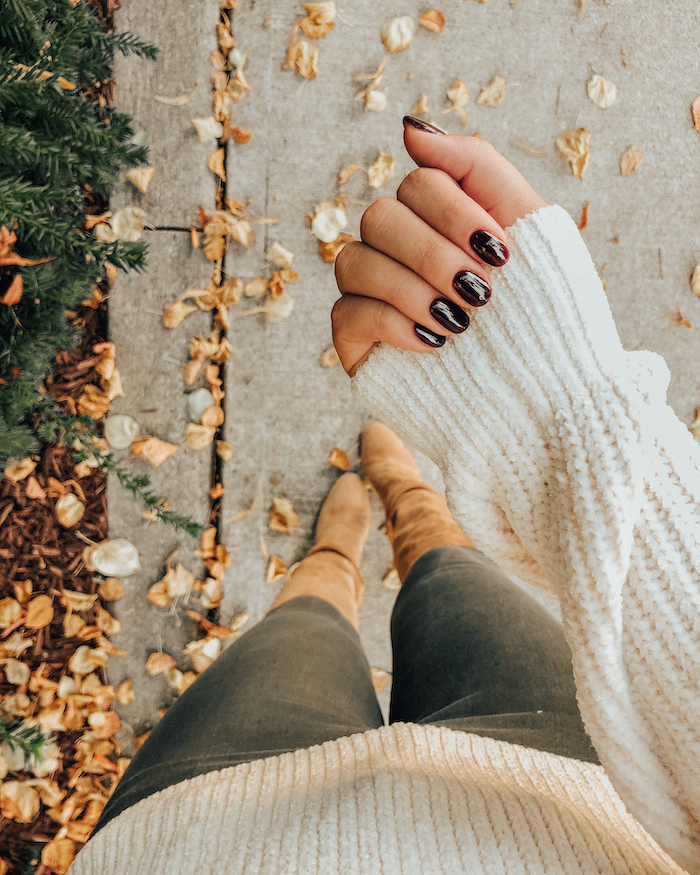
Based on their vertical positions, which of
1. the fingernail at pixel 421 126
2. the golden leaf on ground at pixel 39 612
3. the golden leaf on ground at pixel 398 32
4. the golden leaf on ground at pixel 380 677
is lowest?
the golden leaf on ground at pixel 39 612

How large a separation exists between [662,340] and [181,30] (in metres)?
1.59

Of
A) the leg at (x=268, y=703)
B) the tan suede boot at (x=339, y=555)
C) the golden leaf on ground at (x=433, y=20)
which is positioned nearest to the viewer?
the leg at (x=268, y=703)

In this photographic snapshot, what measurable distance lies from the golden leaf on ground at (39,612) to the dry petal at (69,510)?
0.21 m

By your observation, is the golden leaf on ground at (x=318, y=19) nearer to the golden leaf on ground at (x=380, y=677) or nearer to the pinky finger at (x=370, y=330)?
the pinky finger at (x=370, y=330)

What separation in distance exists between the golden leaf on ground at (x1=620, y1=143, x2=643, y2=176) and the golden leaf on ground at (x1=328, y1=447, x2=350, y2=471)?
1.12m

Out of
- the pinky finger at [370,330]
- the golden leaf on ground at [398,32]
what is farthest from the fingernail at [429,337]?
the golden leaf on ground at [398,32]

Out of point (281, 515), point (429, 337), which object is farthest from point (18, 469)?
point (429, 337)

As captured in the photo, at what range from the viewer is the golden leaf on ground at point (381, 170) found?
1.47m

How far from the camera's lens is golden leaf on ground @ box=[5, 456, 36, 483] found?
56.3 inches

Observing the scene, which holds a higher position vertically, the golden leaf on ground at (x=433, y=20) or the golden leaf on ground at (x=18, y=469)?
the golden leaf on ground at (x=433, y=20)

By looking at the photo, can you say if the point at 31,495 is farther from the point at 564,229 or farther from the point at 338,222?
the point at 564,229

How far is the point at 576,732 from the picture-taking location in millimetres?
783

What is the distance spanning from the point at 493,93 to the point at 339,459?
1096mm

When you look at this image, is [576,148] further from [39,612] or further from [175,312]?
[39,612]
